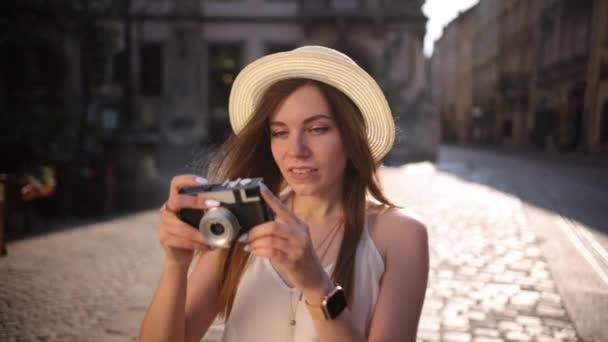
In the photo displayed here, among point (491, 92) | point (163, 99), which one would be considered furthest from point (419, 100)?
point (491, 92)

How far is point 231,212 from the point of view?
1.30m

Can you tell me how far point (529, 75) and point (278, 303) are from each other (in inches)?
1415

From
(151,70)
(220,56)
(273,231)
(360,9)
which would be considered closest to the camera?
(273,231)

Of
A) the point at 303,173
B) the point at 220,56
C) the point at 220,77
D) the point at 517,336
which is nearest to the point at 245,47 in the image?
the point at 220,56

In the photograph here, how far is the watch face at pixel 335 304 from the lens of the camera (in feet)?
4.50

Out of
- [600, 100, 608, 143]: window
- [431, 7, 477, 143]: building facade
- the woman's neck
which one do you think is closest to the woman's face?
the woman's neck

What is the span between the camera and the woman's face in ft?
5.57

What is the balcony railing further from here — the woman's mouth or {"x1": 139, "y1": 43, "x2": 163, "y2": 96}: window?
the woman's mouth

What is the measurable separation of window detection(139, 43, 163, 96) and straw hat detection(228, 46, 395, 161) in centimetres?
1991

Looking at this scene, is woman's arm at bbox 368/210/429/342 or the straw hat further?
the straw hat

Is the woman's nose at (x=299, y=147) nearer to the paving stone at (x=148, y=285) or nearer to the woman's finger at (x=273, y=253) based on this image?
the woman's finger at (x=273, y=253)

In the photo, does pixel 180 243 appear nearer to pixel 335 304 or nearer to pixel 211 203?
pixel 211 203

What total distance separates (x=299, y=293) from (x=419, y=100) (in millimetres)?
19545

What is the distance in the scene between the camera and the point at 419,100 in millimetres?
20312
